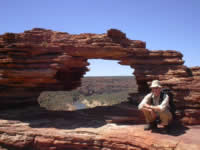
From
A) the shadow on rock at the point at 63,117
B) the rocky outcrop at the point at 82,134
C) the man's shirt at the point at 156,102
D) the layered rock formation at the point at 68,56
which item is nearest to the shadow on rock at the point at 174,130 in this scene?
the rocky outcrop at the point at 82,134

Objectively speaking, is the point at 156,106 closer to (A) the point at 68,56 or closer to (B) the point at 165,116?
(B) the point at 165,116

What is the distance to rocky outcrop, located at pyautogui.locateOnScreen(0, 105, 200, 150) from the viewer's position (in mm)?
6023

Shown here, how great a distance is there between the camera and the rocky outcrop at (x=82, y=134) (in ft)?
19.8

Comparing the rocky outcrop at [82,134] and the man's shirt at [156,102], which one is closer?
the rocky outcrop at [82,134]

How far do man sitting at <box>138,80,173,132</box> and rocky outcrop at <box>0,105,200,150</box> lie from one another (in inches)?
21.3

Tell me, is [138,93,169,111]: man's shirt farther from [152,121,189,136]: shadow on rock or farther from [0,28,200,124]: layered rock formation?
[0,28,200,124]: layered rock formation

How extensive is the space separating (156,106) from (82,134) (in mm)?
3274

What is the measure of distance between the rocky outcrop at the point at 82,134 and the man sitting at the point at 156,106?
540 mm

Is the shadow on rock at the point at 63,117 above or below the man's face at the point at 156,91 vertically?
below

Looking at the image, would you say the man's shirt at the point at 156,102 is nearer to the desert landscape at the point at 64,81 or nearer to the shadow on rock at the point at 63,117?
the desert landscape at the point at 64,81

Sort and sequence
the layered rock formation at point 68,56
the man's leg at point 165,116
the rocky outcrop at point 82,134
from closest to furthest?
1. the rocky outcrop at point 82,134
2. the man's leg at point 165,116
3. the layered rock formation at point 68,56

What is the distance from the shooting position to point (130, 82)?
201 ft

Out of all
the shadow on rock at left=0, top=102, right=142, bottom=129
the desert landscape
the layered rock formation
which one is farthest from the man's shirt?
the shadow on rock at left=0, top=102, right=142, bottom=129

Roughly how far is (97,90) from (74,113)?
4739 centimetres
